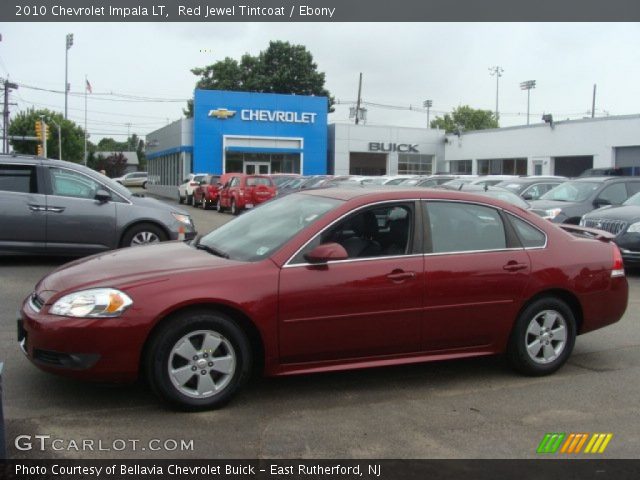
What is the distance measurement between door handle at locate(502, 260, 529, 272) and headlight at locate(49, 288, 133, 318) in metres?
2.89

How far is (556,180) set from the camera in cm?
1788

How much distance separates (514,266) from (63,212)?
293 inches

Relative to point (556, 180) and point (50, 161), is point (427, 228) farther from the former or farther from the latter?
point (556, 180)

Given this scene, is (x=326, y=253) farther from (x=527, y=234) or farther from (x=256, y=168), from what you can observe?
(x=256, y=168)

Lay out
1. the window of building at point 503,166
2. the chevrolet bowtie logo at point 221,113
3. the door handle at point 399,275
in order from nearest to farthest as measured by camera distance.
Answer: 1. the door handle at point 399,275
2. the chevrolet bowtie logo at point 221,113
3. the window of building at point 503,166

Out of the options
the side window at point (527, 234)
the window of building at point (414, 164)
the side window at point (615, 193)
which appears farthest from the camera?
the window of building at point (414, 164)

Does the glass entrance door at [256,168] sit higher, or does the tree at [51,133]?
the tree at [51,133]

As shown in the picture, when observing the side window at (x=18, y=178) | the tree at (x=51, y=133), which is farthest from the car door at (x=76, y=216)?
the tree at (x=51, y=133)

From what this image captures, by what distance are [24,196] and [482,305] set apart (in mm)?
7809

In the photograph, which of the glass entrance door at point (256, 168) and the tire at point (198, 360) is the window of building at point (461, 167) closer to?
the glass entrance door at point (256, 168)

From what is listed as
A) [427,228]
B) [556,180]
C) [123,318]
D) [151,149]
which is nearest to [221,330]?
[123,318]

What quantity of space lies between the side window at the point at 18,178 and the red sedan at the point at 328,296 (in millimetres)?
5844

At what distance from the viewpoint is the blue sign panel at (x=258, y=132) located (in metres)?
43.2

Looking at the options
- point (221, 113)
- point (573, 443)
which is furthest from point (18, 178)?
point (221, 113)
